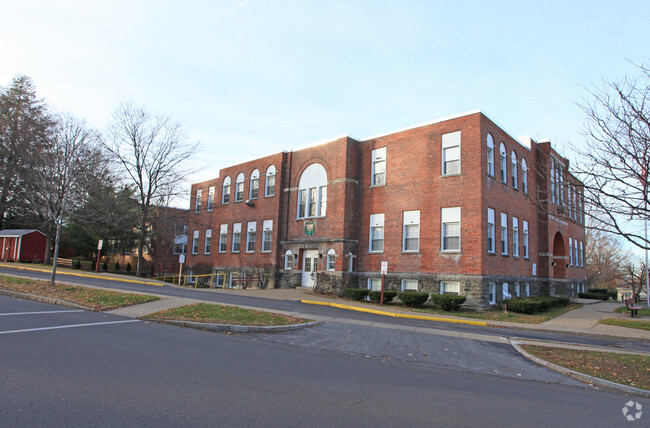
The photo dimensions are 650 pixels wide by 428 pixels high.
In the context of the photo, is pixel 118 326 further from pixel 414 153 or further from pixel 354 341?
pixel 414 153

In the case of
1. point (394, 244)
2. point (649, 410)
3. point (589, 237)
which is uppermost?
point (589, 237)

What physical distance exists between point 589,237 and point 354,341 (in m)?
53.7

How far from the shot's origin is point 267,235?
30.6 meters

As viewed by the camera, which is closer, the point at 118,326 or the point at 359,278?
the point at 118,326

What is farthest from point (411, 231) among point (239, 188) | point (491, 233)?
point (239, 188)

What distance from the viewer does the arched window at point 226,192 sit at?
3553 cm

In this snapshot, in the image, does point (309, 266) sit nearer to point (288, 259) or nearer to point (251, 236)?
point (288, 259)

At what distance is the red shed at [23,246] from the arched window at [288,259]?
94.9ft

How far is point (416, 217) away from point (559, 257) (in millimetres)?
13389

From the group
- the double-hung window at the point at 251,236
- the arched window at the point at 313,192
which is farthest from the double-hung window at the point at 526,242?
the double-hung window at the point at 251,236

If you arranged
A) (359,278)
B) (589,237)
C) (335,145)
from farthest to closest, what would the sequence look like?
(589,237), (335,145), (359,278)

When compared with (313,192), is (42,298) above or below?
below

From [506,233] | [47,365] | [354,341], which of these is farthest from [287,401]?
[506,233]

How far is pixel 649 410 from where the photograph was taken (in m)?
6.25
